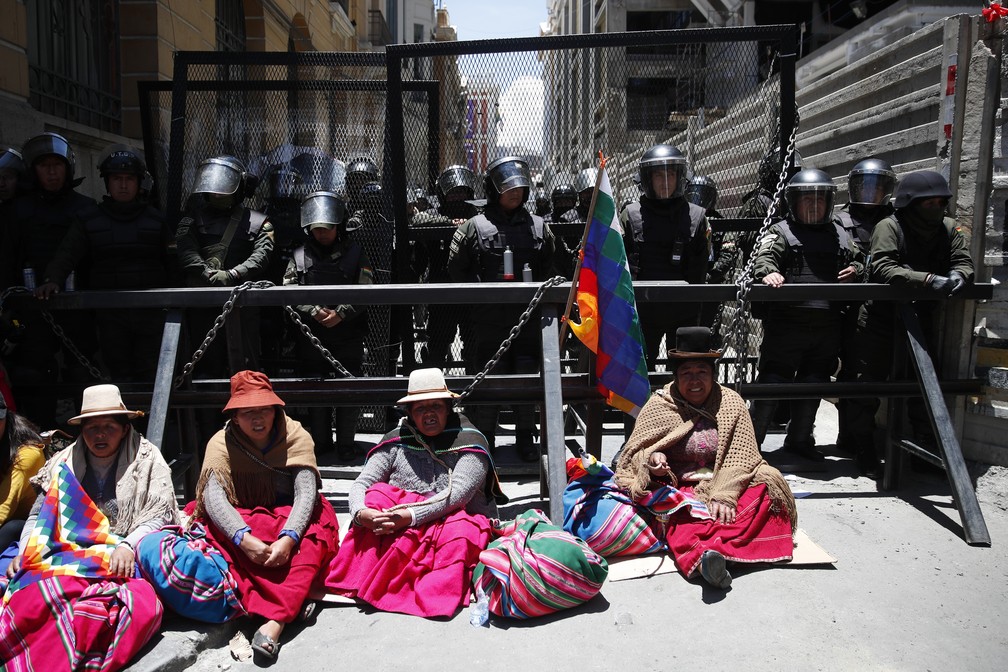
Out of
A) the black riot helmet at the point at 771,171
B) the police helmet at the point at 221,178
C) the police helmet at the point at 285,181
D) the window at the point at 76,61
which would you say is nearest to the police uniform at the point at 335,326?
the police helmet at the point at 221,178

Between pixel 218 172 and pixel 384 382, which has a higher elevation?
pixel 218 172

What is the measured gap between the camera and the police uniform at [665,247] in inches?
228

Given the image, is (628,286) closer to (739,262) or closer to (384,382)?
(384,382)

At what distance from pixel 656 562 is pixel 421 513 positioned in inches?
47.5

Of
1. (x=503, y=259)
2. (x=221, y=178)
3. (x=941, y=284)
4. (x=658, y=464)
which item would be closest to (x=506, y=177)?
(x=503, y=259)

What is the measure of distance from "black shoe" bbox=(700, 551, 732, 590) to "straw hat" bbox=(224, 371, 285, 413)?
2.12 metres

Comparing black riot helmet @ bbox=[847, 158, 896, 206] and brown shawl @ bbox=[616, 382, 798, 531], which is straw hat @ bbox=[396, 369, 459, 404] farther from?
black riot helmet @ bbox=[847, 158, 896, 206]

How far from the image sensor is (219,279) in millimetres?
5551

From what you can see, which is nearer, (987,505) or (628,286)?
(628,286)

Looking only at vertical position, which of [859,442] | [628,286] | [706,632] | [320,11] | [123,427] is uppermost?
[320,11]

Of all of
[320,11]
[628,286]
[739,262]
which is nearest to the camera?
[628,286]

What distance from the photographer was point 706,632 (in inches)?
136

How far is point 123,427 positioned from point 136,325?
6.61ft

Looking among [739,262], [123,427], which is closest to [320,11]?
[739,262]
